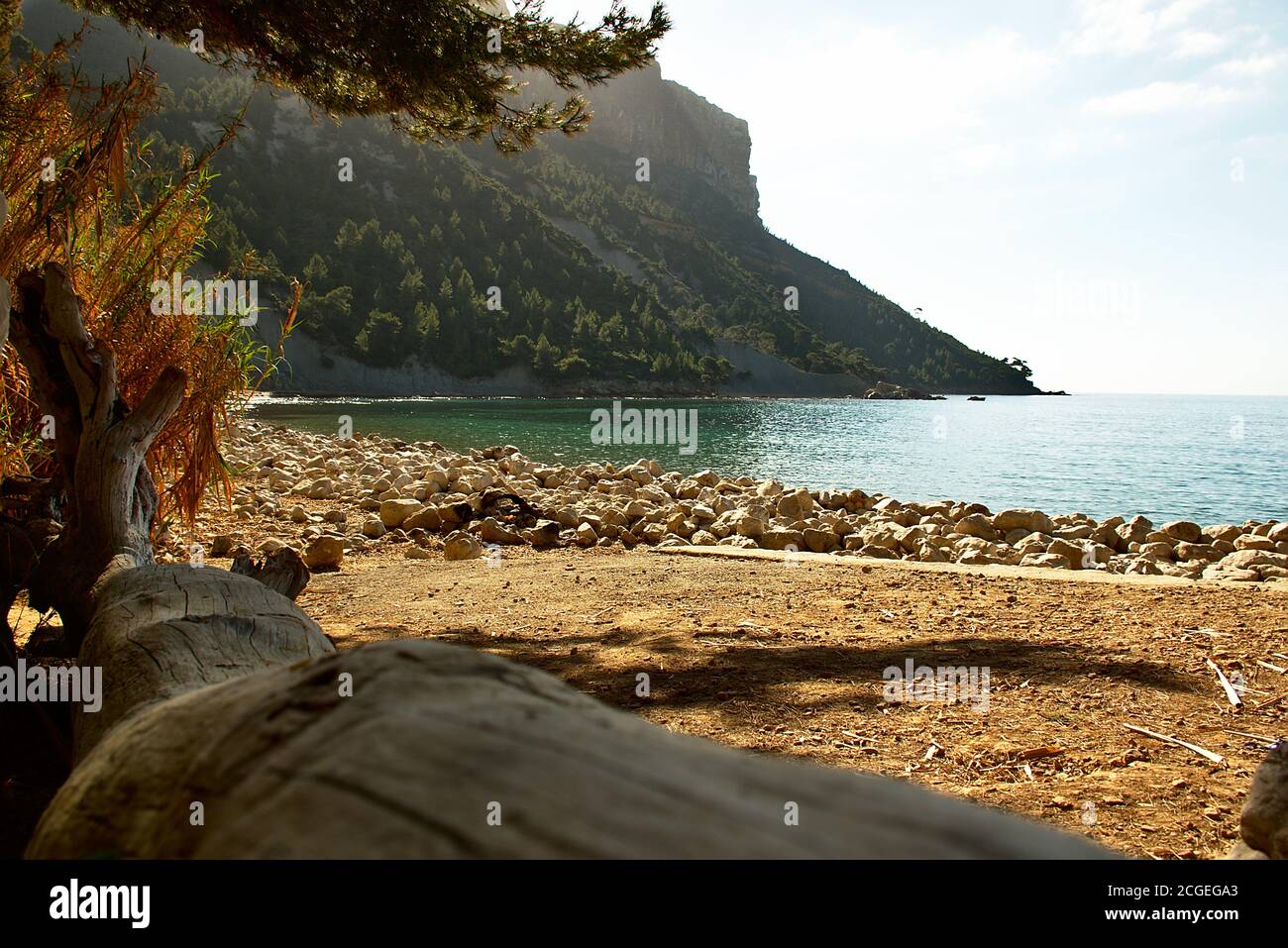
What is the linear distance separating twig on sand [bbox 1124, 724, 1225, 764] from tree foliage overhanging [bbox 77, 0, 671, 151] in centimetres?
542

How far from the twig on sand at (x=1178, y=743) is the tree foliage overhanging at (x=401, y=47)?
542 centimetres

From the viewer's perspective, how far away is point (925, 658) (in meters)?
4.01

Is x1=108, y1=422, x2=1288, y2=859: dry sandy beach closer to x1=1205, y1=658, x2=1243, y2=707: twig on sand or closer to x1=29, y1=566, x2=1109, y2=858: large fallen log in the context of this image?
x1=1205, y1=658, x2=1243, y2=707: twig on sand

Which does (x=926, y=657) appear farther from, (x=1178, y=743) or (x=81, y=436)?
(x=81, y=436)

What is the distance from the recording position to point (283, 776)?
0.81 meters

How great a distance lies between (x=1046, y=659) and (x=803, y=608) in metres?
1.64

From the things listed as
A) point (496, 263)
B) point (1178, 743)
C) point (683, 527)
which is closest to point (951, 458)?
point (683, 527)

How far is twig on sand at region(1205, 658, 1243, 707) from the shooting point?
3.27 m

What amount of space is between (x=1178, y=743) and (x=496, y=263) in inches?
2962

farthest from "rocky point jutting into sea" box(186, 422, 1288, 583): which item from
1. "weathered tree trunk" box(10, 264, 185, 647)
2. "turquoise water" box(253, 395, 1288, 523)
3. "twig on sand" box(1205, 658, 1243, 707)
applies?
"turquoise water" box(253, 395, 1288, 523)

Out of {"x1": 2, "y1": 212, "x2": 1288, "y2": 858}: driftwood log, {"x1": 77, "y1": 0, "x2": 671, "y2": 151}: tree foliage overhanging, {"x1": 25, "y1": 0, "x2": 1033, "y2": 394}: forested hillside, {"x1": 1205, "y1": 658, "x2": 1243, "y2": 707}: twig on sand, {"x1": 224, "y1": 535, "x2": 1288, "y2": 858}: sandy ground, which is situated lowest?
{"x1": 224, "y1": 535, "x2": 1288, "y2": 858}: sandy ground

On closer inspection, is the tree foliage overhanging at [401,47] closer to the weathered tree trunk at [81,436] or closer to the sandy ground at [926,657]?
the weathered tree trunk at [81,436]

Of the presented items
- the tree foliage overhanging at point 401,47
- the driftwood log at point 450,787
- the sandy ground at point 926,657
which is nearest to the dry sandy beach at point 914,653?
the sandy ground at point 926,657
